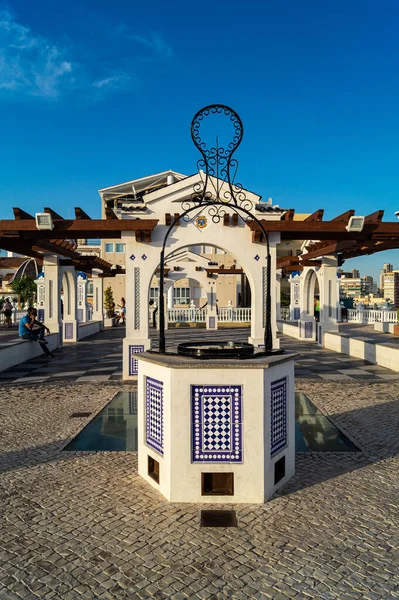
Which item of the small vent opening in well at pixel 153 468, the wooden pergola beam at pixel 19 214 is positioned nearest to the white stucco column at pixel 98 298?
the wooden pergola beam at pixel 19 214

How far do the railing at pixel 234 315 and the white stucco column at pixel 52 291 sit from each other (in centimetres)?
1080

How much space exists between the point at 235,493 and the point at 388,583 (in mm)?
1423

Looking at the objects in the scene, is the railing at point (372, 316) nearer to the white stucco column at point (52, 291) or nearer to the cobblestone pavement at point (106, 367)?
the cobblestone pavement at point (106, 367)

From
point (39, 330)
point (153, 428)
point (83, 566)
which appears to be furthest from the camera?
point (39, 330)

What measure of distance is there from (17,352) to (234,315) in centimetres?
1475

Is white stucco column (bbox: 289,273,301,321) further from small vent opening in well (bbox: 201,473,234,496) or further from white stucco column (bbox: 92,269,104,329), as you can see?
small vent opening in well (bbox: 201,473,234,496)

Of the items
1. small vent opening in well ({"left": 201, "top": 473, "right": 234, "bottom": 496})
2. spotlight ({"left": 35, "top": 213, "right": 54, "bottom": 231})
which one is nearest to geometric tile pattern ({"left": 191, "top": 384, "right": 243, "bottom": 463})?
small vent opening in well ({"left": 201, "top": 473, "right": 234, "bottom": 496})

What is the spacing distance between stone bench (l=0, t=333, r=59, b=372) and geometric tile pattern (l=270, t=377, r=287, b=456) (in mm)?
8291

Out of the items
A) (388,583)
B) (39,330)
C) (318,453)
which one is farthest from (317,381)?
(39,330)

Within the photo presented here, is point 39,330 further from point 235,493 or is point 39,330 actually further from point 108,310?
point 108,310

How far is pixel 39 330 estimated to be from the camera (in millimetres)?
12984

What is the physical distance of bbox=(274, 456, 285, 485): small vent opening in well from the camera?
411 centimetres

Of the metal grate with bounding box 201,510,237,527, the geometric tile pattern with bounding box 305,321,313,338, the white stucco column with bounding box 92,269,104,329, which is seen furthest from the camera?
the white stucco column with bounding box 92,269,104,329

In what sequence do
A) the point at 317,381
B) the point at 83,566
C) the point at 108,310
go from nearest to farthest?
the point at 83,566 < the point at 317,381 < the point at 108,310
